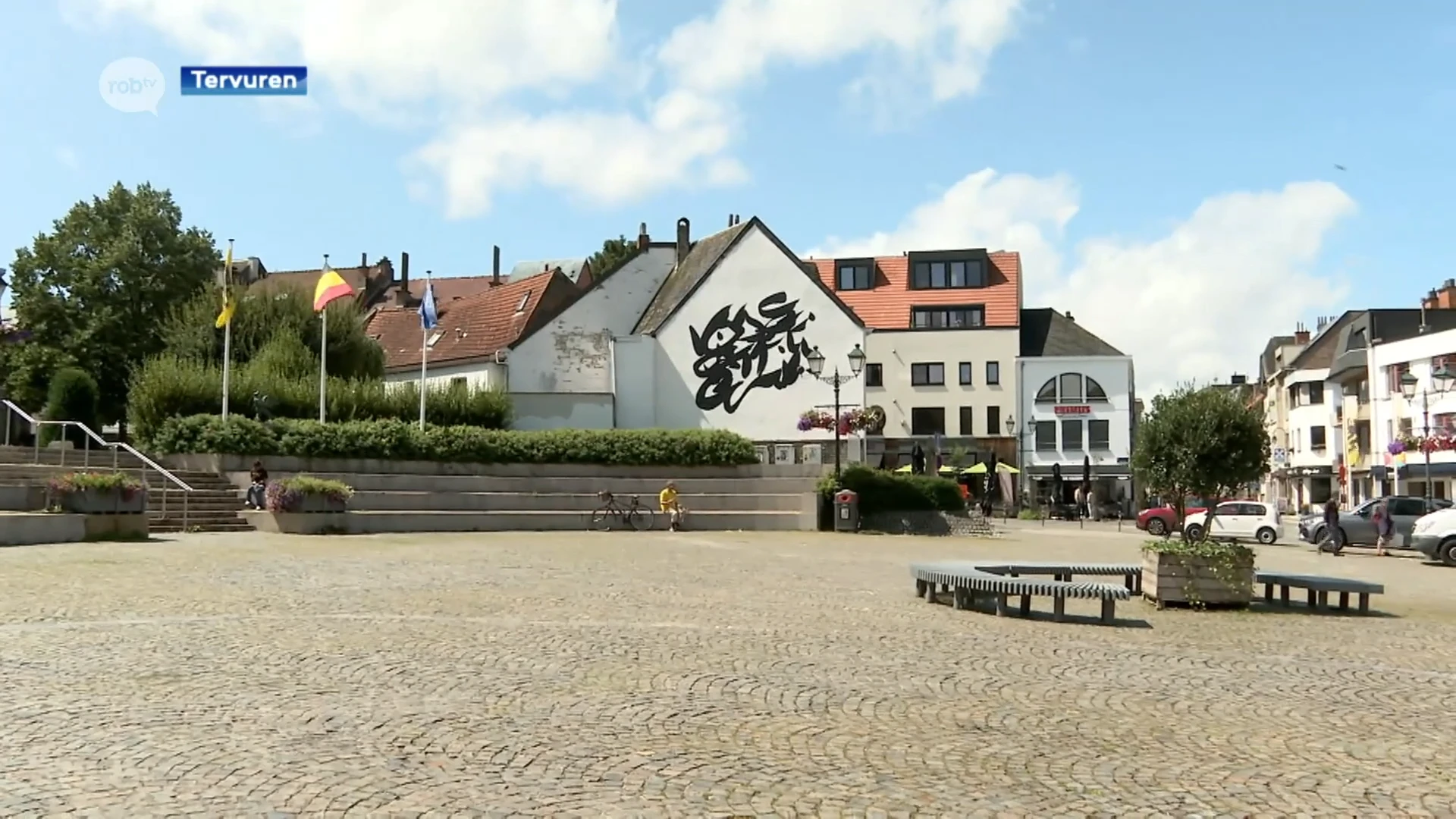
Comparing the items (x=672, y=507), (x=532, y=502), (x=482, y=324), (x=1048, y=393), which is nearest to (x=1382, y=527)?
(x=672, y=507)

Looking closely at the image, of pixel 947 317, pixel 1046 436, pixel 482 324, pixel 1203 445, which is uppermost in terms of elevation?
pixel 947 317

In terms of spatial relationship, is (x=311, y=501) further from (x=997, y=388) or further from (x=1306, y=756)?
(x=997, y=388)

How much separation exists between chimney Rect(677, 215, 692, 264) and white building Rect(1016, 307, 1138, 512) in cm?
2047

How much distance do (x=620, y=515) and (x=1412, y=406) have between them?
155 feet

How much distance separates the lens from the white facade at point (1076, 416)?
219ft

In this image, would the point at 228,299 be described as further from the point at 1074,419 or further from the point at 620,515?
the point at 1074,419

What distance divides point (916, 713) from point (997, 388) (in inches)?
2410

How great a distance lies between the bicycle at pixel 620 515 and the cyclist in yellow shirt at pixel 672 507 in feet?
1.30

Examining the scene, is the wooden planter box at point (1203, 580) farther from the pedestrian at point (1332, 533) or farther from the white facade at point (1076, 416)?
the white facade at point (1076, 416)

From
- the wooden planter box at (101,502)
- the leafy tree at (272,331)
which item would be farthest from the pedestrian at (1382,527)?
the leafy tree at (272,331)

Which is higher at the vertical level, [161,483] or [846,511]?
[161,483]

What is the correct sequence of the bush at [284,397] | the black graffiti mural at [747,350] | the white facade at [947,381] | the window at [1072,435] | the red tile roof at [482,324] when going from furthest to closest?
the white facade at [947,381]
the window at [1072,435]
the red tile roof at [482,324]
the black graffiti mural at [747,350]
the bush at [284,397]

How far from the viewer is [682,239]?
5825 centimetres

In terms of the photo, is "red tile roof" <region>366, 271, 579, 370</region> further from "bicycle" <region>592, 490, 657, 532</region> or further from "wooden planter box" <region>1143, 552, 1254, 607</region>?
"wooden planter box" <region>1143, 552, 1254, 607</region>
